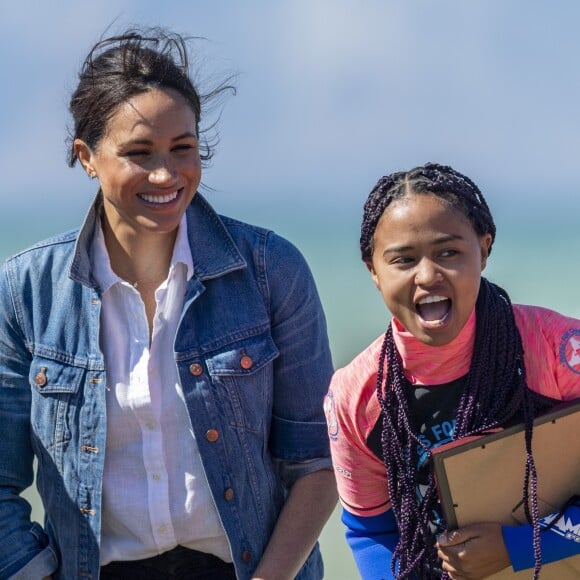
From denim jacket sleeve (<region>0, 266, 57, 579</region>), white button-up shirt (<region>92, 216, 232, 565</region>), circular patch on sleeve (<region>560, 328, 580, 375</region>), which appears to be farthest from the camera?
denim jacket sleeve (<region>0, 266, 57, 579</region>)

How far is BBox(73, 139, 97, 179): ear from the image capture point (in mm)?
2557

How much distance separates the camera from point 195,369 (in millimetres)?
2434

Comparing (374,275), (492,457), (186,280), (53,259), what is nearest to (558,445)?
(492,457)

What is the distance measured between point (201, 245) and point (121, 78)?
37 centimetres

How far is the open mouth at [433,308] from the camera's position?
2.21 meters

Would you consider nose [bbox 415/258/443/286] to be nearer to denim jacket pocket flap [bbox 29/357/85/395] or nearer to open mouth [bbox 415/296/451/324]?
open mouth [bbox 415/296/451/324]

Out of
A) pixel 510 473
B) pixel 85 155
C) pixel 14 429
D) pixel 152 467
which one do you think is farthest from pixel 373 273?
pixel 14 429

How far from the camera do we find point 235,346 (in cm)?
248

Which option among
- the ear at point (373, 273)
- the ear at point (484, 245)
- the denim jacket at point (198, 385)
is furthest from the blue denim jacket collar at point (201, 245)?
the ear at point (484, 245)

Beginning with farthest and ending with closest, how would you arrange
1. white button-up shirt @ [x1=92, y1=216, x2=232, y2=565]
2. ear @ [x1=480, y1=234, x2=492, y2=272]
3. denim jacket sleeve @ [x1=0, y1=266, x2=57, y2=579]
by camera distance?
denim jacket sleeve @ [x1=0, y1=266, x2=57, y2=579], white button-up shirt @ [x1=92, y1=216, x2=232, y2=565], ear @ [x1=480, y1=234, x2=492, y2=272]

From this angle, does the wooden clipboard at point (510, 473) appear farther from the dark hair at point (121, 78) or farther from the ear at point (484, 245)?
the dark hair at point (121, 78)

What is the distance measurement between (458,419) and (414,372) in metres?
0.13

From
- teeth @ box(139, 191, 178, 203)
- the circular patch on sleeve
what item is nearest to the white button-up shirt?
→ teeth @ box(139, 191, 178, 203)

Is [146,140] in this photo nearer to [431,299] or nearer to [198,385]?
[198,385]
